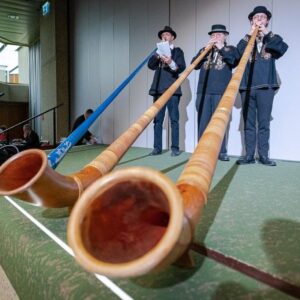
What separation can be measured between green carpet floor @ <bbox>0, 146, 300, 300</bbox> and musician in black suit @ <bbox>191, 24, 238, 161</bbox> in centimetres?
146

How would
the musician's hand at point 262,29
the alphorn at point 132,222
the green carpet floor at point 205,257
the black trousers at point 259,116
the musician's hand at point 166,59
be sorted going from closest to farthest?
the alphorn at point 132,222, the green carpet floor at point 205,257, the musician's hand at point 262,29, the black trousers at point 259,116, the musician's hand at point 166,59

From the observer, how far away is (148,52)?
179 inches

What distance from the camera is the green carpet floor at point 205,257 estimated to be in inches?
27.8

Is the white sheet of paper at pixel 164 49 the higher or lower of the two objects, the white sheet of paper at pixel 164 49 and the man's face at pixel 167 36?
the lower

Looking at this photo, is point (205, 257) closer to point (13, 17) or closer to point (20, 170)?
point (20, 170)

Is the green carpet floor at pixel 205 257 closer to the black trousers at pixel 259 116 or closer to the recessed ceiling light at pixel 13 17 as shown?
the black trousers at pixel 259 116

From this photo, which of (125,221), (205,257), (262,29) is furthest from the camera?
(262,29)

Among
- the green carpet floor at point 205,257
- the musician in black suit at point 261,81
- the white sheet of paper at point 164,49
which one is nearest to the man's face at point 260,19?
the musician in black suit at point 261,81

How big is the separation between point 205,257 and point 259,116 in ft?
6.52

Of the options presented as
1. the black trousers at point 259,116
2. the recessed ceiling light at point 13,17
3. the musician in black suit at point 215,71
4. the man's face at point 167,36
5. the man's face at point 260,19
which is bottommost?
the black trousers at point 259,116

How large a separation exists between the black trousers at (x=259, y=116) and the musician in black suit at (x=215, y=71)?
0.85 feet

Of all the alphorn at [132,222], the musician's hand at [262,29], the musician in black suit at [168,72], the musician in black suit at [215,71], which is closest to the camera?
the alphorn at [132,222]

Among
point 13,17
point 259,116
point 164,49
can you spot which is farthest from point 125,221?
point 13,17

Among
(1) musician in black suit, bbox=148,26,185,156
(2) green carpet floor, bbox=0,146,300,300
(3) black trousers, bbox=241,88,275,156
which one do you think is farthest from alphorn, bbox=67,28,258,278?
(1) musician in black suit, bbox=148,26,185,156
